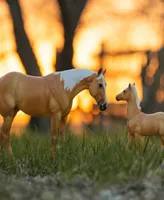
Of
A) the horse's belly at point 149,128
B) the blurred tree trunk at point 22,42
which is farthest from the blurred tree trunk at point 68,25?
the horse's belly at point 149,128

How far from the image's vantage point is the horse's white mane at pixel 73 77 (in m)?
3.72

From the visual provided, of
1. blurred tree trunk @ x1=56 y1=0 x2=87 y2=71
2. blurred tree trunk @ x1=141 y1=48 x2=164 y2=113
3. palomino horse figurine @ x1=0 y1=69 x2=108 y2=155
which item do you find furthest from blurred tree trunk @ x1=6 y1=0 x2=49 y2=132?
Result: palomino horse figurine @ x1=0 y1=69 x2=108 y2=155

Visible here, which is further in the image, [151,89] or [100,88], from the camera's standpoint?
[151,89]

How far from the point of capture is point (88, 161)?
11.1ft

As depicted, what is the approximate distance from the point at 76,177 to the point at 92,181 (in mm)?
125

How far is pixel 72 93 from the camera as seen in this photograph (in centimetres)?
372

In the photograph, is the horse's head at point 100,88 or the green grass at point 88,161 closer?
the green grass at point 88,161

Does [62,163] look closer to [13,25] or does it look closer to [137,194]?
[137,194]

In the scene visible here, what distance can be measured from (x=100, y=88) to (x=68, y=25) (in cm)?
302

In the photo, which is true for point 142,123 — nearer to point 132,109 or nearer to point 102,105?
point 132,109

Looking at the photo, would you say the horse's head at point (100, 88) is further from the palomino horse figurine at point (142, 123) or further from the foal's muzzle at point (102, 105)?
the palomino horse figurine at point (142, 123)

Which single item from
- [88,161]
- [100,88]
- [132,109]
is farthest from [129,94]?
[88,161]

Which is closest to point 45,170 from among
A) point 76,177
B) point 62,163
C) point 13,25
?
point 62,163

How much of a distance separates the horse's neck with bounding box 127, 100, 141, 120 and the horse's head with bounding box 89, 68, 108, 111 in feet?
0.72
